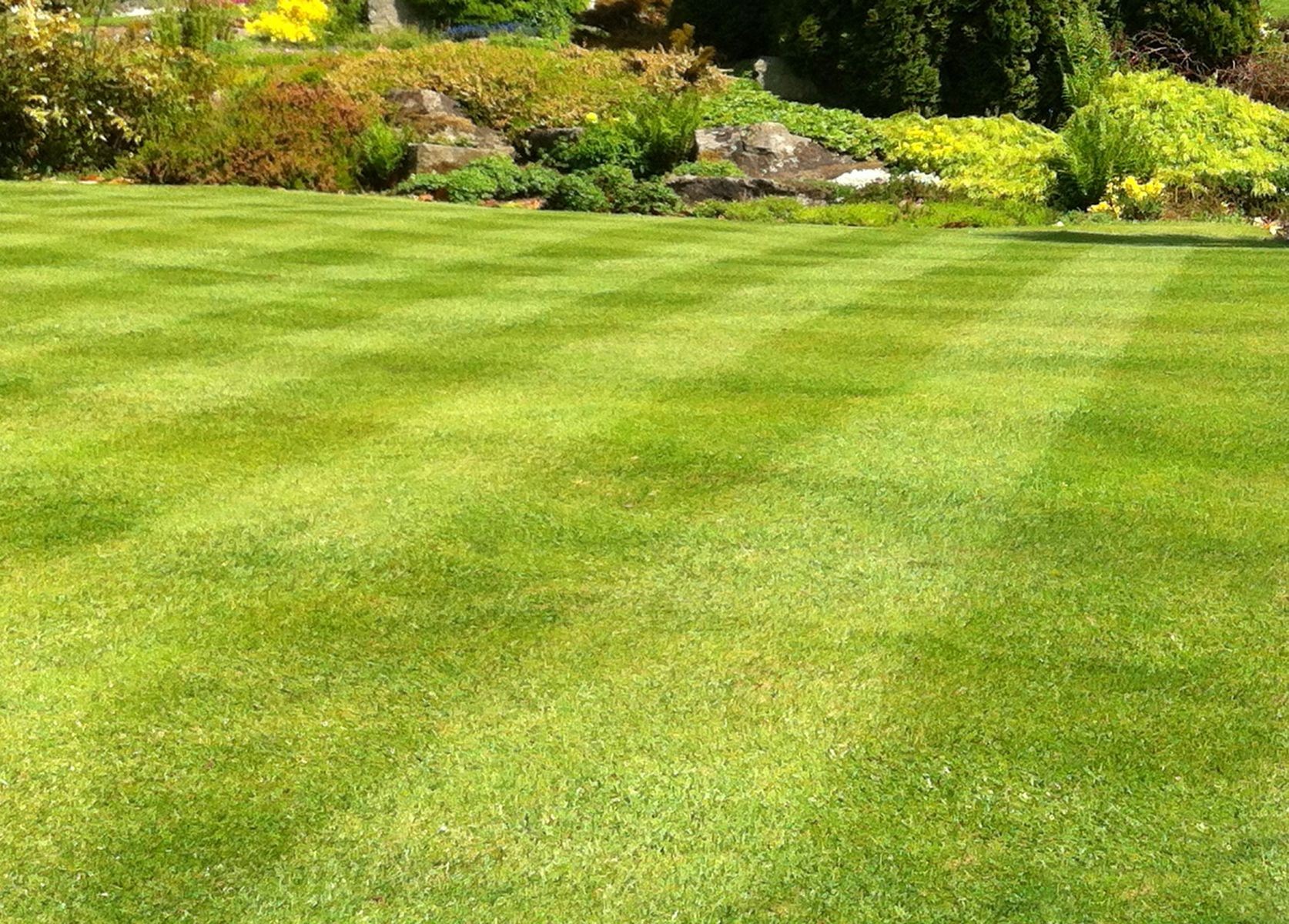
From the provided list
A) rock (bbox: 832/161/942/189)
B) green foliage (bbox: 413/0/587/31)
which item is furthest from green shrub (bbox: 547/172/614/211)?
green foliage (bbox: 413/0/587/31)

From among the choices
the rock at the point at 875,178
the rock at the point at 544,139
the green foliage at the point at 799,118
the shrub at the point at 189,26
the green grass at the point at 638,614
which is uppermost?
the shrub at the point at 189,26

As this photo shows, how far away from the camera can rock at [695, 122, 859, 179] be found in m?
18.7

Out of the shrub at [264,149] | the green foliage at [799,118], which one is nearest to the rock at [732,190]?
the green foliage at [799,118]

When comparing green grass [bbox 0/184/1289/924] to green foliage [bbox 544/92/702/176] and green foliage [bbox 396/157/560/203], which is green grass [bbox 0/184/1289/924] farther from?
green foliage [bbox 544/92/702/176]

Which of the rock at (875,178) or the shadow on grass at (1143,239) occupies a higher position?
the rock at (875,178)

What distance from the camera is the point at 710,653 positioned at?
4473 mm

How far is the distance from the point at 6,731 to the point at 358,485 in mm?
2137

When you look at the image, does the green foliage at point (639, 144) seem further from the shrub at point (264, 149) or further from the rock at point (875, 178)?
the shrub at point (264, 149)

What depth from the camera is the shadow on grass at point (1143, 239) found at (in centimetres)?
1263

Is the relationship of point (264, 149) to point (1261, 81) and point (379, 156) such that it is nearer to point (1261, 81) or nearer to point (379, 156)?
point (379, 156)

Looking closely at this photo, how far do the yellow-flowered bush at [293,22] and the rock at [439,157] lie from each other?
38.1 ft

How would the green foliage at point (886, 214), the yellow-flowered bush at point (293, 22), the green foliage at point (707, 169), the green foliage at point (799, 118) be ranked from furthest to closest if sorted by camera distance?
1. the yellow-flowered bush at point (293, 22)
2. the green foliage at point (799, 118)
3. the green foliage at point (707, 169)
4. the green foliage at point (886, 214)

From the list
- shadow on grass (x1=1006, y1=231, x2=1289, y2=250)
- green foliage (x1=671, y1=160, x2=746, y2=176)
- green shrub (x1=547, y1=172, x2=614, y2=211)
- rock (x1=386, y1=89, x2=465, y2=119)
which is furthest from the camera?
rock (x1=386, y1=89, x2=465, y2=119)

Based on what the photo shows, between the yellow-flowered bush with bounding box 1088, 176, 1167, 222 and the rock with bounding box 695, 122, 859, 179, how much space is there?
3.63m
